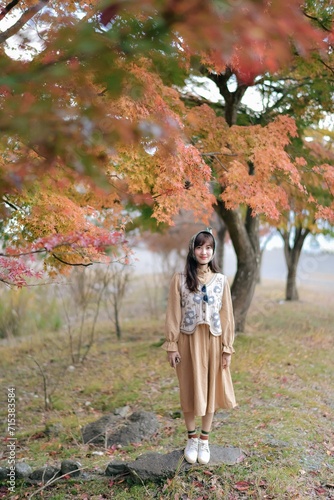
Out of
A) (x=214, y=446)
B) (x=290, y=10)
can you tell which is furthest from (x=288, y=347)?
(x=290, y=10)

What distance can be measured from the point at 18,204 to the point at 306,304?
1159 cm

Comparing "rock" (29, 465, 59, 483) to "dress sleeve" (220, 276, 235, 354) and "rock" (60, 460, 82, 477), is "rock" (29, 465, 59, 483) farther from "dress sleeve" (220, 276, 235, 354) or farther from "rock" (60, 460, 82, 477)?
"dress sleeve" (220, 276, 235, 354)

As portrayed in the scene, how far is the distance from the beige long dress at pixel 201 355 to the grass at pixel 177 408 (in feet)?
1.73

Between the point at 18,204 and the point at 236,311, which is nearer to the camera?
the point at 18,204

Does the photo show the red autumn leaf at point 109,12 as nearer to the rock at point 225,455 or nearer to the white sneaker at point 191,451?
the white sneaker at point 191,451

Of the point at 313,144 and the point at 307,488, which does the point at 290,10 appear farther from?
the point at 313,144

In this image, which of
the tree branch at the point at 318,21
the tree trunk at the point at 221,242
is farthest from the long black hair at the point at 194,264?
the tree trunk at the point at 221,242

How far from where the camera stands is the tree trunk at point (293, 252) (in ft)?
47.6

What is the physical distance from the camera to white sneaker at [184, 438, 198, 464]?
142 inches

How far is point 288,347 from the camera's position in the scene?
27.8ft

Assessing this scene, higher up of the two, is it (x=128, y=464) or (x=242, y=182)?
(x=242, y=182)

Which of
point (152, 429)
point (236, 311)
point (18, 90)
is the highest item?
point (18, 90)

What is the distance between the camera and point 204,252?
3531mm

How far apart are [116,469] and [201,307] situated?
1368 millimetres
